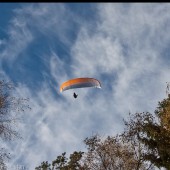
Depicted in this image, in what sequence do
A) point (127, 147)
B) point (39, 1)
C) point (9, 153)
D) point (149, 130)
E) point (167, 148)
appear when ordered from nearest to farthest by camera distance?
1. point (39, 1)
2. point (9, 153)
3. point (167, 148)
4. point (149, 130)
5. point (127, 147)

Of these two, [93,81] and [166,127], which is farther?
[93,81]

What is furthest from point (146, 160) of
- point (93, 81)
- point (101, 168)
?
point (93, 81)

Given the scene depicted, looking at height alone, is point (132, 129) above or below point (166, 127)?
above

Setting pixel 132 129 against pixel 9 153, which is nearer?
pixel 9 153

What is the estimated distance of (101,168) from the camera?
3266 centimetres

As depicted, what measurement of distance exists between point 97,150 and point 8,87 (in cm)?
2219

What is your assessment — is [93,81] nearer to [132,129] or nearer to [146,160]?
[132,129]

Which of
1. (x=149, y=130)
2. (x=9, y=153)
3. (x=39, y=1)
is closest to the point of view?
(x=39, y=1)

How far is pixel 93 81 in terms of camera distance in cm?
3145

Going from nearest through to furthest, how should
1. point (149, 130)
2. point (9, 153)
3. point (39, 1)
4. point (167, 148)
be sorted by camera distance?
point (39, 1), point (9, 153), point (167, 148), point (149, 130)

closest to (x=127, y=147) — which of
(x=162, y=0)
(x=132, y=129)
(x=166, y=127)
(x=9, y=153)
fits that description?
(x=132, y=129)

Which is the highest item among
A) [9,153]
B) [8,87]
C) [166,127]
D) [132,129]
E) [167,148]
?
[132,129]

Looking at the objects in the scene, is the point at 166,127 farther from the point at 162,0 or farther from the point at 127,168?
the point at 162,0

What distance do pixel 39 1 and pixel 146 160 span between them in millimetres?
28607
